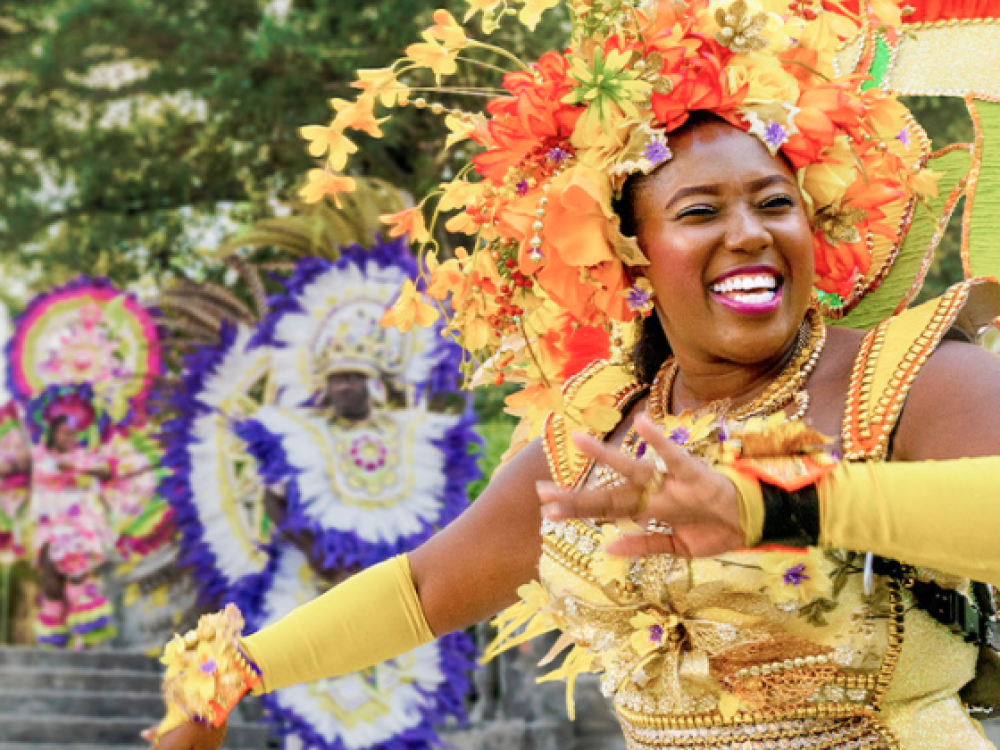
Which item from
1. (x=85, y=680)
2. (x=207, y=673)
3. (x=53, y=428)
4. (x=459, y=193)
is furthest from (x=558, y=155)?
(x=53, y=428)

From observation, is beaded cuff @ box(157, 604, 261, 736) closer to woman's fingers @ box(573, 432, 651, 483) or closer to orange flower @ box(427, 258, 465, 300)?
orange flower @ box(427, 258, 465, 300)

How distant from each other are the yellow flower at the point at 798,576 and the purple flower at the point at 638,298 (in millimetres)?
579

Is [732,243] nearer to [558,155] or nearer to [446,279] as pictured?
[558,155]

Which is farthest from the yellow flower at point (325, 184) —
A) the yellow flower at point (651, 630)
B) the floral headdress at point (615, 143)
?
the yellow flower at point (651, 630)

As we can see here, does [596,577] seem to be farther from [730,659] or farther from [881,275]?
[881,275]

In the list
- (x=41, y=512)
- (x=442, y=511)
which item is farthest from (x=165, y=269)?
(x=442, y=511)

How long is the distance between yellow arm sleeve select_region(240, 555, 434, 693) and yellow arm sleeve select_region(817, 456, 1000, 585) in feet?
3.73

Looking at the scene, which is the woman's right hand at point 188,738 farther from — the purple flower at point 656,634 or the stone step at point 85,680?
the stone step at point 85,680

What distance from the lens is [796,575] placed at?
2.08m

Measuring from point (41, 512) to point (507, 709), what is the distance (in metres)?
5.42

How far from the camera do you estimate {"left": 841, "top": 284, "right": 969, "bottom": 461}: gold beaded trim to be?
6.75ft

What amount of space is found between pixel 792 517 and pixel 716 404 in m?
0.61

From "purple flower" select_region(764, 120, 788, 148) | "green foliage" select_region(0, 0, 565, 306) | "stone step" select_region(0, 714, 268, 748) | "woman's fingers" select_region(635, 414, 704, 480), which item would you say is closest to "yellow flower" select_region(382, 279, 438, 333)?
"purple flower" select_region(764, 120, 788, 148)

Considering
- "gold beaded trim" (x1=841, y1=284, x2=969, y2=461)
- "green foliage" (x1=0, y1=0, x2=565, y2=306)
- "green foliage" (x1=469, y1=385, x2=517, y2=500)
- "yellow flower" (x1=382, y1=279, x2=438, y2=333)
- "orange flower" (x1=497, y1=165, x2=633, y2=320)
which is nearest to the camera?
"gold beaded trim" (x1=841, y1=284, x2=969, y2=461)
